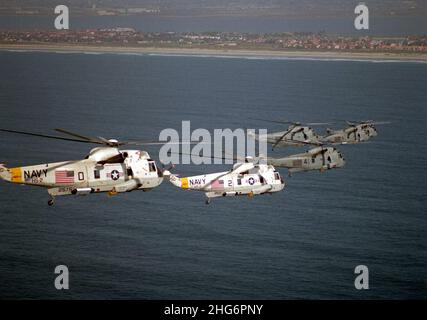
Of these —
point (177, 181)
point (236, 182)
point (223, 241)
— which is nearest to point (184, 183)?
point (177, 181)

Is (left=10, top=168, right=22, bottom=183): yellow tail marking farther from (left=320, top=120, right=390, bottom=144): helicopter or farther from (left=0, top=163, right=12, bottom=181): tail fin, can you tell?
(left=320, top=120, right=390, bottom=144): helicopter

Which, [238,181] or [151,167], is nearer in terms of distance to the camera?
[151,167]

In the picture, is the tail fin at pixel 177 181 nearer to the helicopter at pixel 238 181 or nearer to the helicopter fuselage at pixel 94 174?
the helicopter at pixel 238 181

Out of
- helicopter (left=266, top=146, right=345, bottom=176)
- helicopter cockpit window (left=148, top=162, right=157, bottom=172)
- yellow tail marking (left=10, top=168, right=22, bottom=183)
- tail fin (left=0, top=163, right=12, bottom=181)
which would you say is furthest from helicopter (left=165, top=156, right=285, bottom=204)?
tail fin (left=0, top=163, right=12, bottom=181)

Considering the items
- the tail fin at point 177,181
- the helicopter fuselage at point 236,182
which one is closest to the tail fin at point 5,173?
the tail fin at point 177,181

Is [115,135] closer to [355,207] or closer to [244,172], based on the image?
[355,207]

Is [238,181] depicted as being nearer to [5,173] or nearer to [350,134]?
[5,173]

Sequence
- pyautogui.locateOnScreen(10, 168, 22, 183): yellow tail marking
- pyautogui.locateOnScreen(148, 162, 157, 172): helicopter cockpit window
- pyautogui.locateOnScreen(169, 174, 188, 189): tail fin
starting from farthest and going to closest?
pyautogui.locateOnScreen(169, 174, 188, 189): tail fin, pyautogui.locateOnScreen(148, 162, 157, 172): helicopter cockpit window, pyautogui.locateOnScreen(10, 168, 22, 183): yellow tail marking
